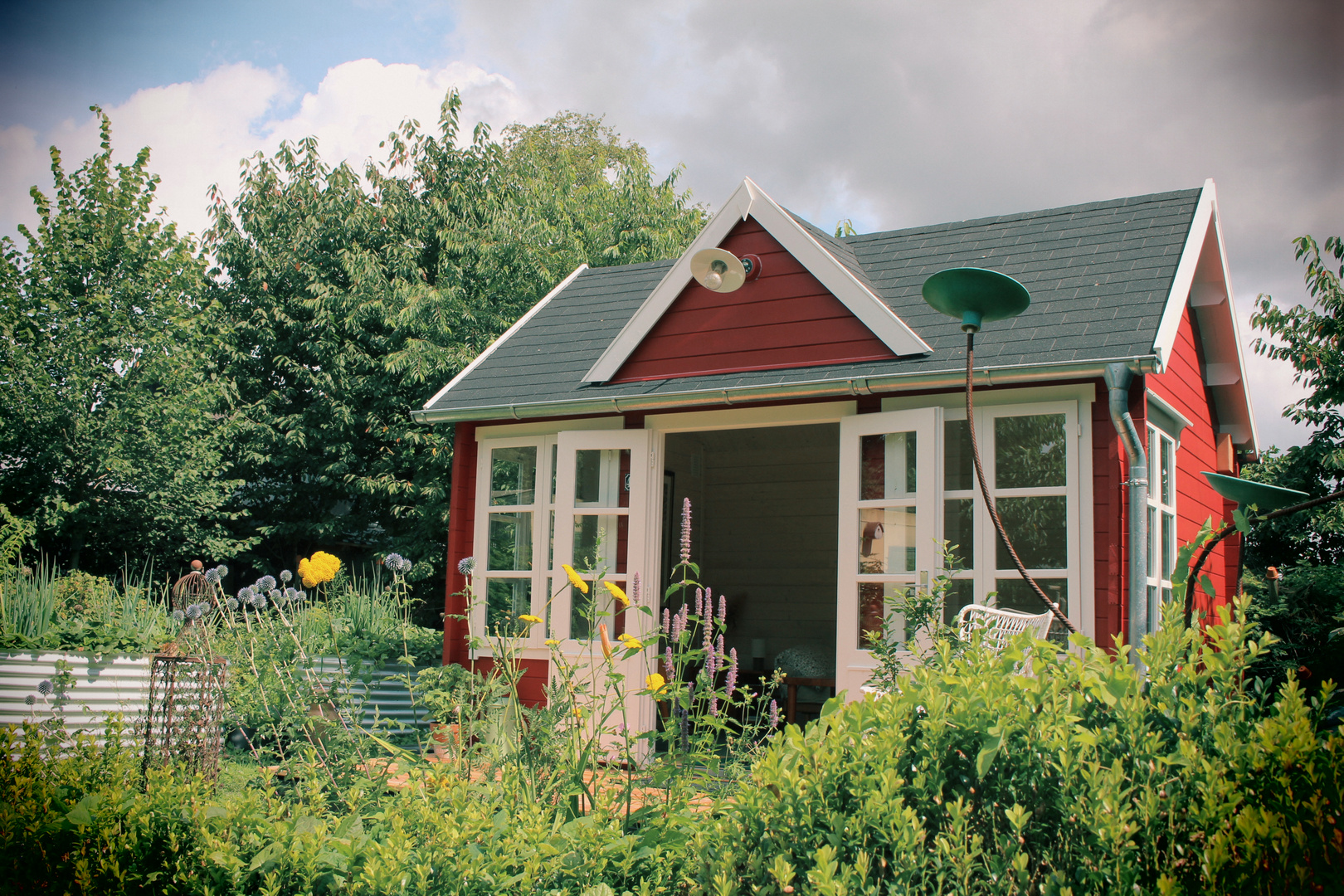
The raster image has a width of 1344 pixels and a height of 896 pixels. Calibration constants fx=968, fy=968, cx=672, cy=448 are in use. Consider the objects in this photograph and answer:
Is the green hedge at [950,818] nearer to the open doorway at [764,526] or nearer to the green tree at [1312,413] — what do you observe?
the open doorway at [764,526]

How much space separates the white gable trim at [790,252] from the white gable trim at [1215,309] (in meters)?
1.47

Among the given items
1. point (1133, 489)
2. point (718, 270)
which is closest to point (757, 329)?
point (718, 270)

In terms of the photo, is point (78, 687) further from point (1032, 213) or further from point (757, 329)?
point (1032, 213)

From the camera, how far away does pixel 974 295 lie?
4.11 m

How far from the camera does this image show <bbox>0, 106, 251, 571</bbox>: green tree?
401 inches

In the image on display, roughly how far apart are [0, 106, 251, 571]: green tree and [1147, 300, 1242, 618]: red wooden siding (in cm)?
1000

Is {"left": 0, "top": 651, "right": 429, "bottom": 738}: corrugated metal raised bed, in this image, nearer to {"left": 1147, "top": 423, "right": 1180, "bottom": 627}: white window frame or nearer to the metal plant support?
the metal plant support

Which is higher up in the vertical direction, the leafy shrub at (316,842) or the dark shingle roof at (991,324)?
the dark shingle roof at (991,324)

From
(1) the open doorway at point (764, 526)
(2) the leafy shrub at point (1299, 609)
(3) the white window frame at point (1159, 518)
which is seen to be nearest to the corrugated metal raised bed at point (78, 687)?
(1) the open doorway at point (764, 526)

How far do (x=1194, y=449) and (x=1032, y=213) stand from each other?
200 cm

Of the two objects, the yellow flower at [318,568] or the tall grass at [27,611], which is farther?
the tall grass at [27,611]

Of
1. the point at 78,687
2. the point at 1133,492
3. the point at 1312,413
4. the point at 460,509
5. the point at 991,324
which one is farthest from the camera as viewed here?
the point at 1312,413

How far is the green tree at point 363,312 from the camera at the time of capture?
13.0 meters

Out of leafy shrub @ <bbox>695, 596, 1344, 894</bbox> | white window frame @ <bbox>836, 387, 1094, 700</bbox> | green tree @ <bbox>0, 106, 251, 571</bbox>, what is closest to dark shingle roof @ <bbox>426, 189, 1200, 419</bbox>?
white window frame @ <bbox>836, 387, 1094, 700</bbox>
